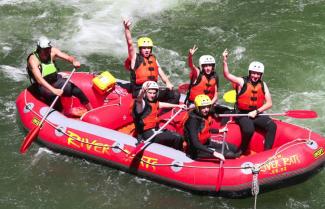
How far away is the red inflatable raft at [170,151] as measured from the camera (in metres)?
6.68

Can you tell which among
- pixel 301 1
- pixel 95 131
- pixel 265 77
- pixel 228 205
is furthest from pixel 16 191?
pixel 301 1

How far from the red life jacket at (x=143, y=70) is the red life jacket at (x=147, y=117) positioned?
0.86 metres

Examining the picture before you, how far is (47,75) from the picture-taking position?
7840 millimetres

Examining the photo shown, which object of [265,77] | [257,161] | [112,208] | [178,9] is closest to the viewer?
[257,161]

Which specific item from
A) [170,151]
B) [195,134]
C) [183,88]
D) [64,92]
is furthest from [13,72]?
[195,134]

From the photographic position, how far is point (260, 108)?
23.8 ft

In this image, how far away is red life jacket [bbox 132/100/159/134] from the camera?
7.06 metres

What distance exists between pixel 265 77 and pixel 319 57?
1.37 m

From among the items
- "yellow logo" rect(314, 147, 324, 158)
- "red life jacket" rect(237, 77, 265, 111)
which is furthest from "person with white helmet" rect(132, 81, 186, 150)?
"yellow logo" rect(314, 147, 324, 158)

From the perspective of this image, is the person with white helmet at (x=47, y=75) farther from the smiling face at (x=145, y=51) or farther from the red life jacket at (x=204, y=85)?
the red life jacket at (x=204, y=85)

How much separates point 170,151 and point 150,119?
0.52 metres

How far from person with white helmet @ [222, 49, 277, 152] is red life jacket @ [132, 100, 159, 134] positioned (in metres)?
1.15

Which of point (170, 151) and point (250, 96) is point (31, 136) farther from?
point (250, 96)

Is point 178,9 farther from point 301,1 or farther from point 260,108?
point 260,108
